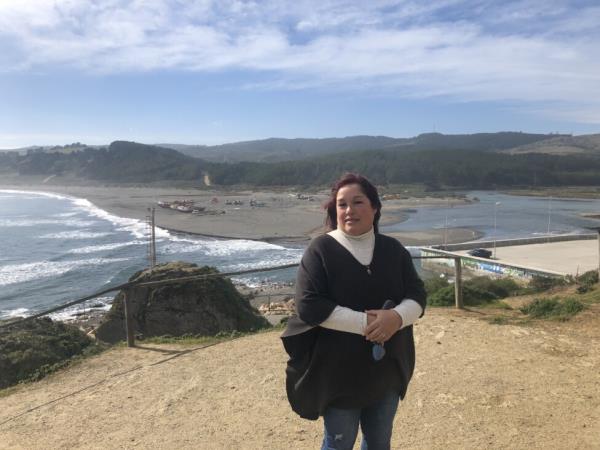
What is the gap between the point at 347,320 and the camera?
2002 millimetres

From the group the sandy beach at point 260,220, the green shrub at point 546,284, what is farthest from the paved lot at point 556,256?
the green shrub at point 546,284

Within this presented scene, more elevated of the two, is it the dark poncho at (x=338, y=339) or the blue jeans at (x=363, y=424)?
the dark poncho at (x=338, y=339)

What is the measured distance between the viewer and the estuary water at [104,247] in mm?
22125

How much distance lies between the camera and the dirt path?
3.41 metres

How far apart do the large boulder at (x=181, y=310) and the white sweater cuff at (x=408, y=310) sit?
254 inches

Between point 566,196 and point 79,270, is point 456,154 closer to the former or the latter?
point 566,196

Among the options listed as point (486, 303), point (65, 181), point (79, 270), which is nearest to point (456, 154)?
point (65, 181)

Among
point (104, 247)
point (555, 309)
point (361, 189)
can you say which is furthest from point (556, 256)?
point (361, 189)

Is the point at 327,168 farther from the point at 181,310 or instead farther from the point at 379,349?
the point at 379,349

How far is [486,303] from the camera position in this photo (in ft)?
25.3

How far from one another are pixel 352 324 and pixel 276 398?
2.33 meters

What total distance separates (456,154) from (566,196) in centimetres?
5407

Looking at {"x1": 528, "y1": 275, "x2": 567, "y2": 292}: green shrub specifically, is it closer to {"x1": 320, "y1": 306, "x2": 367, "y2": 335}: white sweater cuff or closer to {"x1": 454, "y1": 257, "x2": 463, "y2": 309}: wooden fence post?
{"x1": 454, "y1": 257, "x2": 463, "y2": 309}: wooden fence post

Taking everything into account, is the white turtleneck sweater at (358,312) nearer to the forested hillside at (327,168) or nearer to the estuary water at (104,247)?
the estuary water at (104,247)
